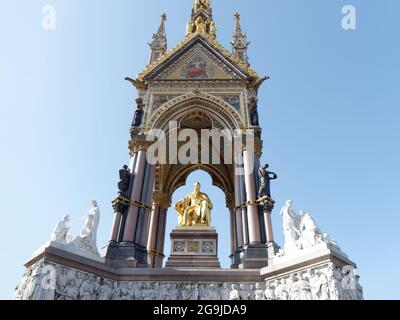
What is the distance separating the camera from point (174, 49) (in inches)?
808

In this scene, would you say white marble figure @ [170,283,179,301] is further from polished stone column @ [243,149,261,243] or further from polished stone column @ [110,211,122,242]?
polished stone column @ [243,149,261,243]

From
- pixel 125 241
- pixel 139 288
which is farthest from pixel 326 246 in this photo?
pixel 125 241

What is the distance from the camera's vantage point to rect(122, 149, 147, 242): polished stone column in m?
13.7

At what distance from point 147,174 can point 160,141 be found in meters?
1.85

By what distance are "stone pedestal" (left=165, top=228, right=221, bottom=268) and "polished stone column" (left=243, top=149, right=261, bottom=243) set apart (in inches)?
66.5

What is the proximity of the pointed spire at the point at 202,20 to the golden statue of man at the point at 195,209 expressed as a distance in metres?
13.0

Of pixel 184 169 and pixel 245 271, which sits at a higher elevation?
pixel 184 169

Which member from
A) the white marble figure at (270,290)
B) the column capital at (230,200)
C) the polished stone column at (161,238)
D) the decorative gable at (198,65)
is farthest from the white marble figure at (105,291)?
the decorative gable at (198,65)

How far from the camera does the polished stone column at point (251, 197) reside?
44.9 ft

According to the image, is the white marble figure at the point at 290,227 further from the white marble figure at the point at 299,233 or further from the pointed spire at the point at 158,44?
the pointed spire at the point at 158,44

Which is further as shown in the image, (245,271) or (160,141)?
(160,141)

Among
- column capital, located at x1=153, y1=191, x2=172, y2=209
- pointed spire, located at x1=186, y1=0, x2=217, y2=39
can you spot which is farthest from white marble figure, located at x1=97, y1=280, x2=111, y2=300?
pointed spire, located at x1=186, y1=0, x2=217, y2=39

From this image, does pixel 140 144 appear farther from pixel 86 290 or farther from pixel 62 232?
pixel 86 290

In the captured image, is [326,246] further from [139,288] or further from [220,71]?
[220,71]
